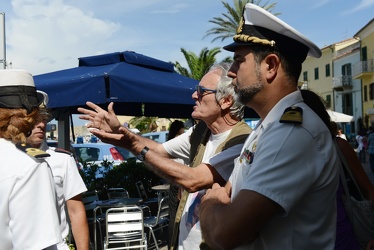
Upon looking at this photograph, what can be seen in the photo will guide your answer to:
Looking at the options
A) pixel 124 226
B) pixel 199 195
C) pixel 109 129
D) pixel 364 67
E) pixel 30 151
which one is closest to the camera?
pixel 30 151

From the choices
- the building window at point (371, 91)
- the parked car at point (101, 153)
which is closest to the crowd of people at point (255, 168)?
the parked car at point (101, 153)

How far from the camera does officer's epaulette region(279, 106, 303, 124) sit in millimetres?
1472

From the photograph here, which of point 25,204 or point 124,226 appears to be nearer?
point 25,204

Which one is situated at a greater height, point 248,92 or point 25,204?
point 248,92

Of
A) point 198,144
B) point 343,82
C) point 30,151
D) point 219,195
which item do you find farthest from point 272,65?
point 343,82

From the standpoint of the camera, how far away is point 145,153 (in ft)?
8.51

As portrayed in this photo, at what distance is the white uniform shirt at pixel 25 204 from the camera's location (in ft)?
5.86

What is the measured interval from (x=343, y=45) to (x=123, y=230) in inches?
1937

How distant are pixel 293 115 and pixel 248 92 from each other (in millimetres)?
260

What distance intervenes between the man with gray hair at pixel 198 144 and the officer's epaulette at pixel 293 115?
1.11 meters

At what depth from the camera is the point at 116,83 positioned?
494cm

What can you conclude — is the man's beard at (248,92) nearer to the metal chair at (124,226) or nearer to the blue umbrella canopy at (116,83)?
the blue umbrella canopy at (116,83)

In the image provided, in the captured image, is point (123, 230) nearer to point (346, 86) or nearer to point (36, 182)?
point (36, 182)

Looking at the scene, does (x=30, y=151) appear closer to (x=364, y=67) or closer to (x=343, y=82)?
(x=364, y=67)
